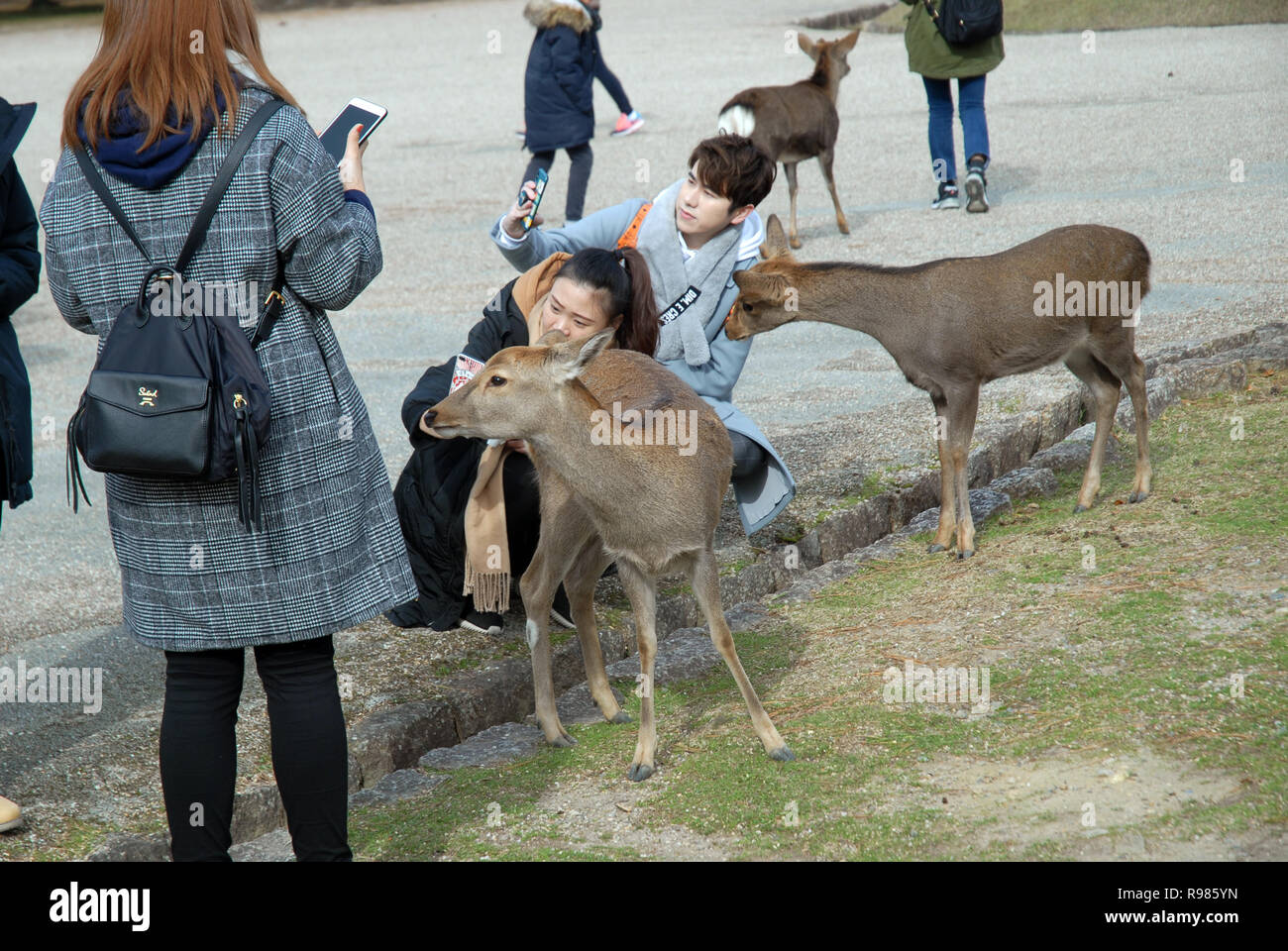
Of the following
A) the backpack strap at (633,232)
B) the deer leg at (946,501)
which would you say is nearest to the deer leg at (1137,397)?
the deer leg at (946,501)

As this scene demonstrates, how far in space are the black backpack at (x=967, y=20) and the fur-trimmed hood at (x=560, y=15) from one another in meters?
3.22

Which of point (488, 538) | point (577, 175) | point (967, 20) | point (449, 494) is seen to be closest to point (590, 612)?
point (488, 538)

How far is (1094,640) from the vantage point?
13.1 ft

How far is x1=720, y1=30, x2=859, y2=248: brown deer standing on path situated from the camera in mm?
10430

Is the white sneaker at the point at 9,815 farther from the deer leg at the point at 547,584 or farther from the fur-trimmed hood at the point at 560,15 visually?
the fur-trimmed hood at the point at 560,15

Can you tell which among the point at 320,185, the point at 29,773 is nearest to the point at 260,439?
the point at 320,185

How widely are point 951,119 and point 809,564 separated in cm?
652

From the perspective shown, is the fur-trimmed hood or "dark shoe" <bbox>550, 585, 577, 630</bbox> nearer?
"dark shoe" <bbox>550, 585, 577, 630</bbox>

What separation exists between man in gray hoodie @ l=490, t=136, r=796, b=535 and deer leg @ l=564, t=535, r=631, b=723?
2.79 ft

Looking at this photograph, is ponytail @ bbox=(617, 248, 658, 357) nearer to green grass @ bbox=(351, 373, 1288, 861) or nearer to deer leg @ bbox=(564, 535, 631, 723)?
deer leg @ bbox=(564, 535, 631, 723)

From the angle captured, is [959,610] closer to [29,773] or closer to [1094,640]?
[1094,640]

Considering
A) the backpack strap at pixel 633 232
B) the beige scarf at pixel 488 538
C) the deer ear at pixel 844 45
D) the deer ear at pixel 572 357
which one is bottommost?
the beige scarf at pixel 488 538

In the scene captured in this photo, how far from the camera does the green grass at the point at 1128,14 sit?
63.9 feet

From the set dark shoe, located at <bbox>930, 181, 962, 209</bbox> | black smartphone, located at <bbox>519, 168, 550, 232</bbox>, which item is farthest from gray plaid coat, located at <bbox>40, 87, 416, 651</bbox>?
dark shoe, located at <bbox>930, 181, 962, 209</bbox>
